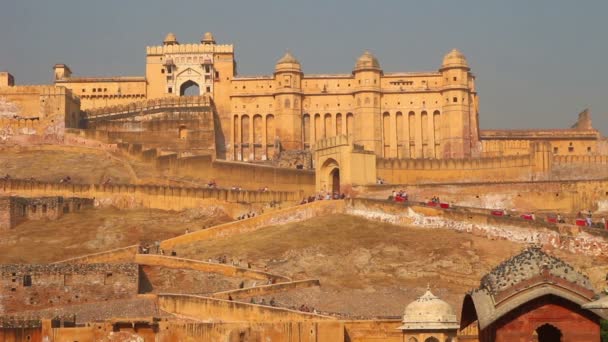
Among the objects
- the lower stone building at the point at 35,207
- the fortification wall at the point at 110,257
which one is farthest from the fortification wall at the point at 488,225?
the lower stone building at the point at 35,207

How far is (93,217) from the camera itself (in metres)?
55.4

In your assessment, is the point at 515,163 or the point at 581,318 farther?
the point at 515,163

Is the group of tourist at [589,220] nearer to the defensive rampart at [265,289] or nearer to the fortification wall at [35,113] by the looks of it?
the defensive rampart at [265,289]

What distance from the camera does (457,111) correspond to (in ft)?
252

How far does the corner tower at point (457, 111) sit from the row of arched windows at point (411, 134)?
30.9 inches

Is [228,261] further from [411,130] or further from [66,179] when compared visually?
[411,130]

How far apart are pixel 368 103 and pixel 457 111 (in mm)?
5674

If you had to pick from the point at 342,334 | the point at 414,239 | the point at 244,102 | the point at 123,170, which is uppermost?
the point at 244,102

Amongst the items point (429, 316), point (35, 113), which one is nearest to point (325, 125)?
point (35, 113)

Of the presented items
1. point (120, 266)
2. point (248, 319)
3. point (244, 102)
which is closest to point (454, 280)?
point (248, 319)

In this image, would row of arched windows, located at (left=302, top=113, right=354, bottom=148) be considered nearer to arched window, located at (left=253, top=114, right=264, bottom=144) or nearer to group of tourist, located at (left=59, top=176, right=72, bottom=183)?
arched window, located at (left=253, top=114, right=264, bottom=144)

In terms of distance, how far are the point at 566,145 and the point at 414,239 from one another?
36440mm

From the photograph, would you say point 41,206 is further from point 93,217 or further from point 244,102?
point 244,102

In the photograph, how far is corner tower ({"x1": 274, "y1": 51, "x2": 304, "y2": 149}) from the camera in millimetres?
77250
